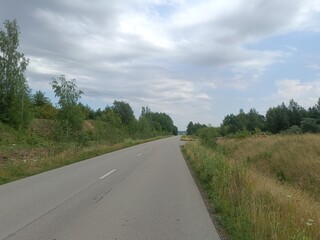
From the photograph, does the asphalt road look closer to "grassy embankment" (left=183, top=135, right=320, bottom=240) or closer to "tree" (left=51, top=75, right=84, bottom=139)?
"grassy embankment" (left=183, top=135, right=320, bottom=240)

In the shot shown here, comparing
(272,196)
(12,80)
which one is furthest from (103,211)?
(12,80)

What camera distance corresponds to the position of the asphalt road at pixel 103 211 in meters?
6.77

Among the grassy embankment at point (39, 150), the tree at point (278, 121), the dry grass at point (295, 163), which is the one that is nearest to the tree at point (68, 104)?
the grassy embankment at point (39, 150)

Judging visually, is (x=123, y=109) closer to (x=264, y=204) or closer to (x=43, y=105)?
(x=43, y=105)

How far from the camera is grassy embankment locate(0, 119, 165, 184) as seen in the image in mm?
18719

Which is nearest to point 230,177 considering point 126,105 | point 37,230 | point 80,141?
point 37,230

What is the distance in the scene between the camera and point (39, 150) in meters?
36.4

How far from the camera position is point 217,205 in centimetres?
924

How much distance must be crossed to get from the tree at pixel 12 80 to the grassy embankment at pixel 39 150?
2278mm

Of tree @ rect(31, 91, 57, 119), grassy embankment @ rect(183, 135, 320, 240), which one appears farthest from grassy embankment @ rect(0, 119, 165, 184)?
tree @ rect(31, 91, 57, 119)

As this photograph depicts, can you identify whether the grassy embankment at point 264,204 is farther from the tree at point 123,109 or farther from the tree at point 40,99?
the tree at point 123,109

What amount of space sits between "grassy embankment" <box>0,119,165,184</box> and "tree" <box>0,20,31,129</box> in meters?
2.28

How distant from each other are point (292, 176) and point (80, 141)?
23.9 metres

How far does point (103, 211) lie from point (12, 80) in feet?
159
